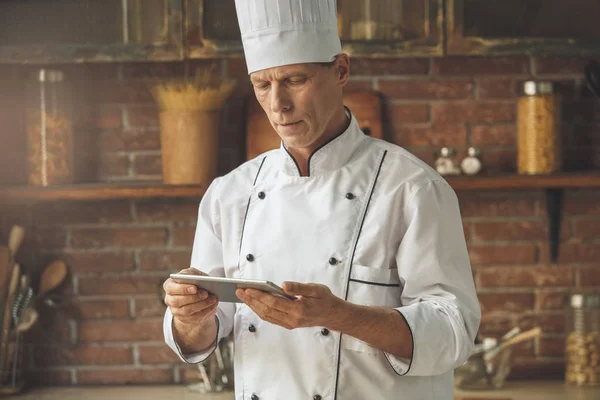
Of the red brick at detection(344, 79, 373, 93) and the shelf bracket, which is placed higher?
the red brick at detection(344, 79, 373, 93)

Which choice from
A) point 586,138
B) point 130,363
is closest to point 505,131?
point 586,138

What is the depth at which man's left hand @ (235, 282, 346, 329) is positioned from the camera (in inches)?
52.6

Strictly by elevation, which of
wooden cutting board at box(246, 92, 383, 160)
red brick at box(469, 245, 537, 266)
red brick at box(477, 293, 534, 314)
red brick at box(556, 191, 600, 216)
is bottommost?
red brick at box(477, 293, 534, 314)

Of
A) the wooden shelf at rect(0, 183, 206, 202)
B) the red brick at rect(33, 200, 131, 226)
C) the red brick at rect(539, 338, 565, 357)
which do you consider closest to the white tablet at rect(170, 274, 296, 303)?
the wooden shelf at rect(0, 183, 206, 202)

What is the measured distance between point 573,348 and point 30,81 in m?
1.79

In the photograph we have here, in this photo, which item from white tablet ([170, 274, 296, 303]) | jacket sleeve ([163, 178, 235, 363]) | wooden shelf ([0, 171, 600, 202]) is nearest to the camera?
white tablet ([170, 274, 296, 303])

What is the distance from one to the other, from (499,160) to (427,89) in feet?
1.03

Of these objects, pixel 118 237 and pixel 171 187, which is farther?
pixel 118 237

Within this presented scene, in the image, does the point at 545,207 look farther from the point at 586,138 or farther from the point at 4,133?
the point at 4,133

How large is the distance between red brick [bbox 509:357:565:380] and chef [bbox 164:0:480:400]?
1243mm

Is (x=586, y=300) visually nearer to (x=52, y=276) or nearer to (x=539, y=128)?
(x=539, y=128)

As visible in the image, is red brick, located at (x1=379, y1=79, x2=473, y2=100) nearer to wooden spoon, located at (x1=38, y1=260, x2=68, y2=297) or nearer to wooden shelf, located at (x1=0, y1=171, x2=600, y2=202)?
wooden shelf, located at (x1=0, y1=171, x2=600, y2=202)

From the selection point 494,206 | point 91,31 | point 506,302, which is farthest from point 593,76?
point 91,31

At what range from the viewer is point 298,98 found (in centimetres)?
155
